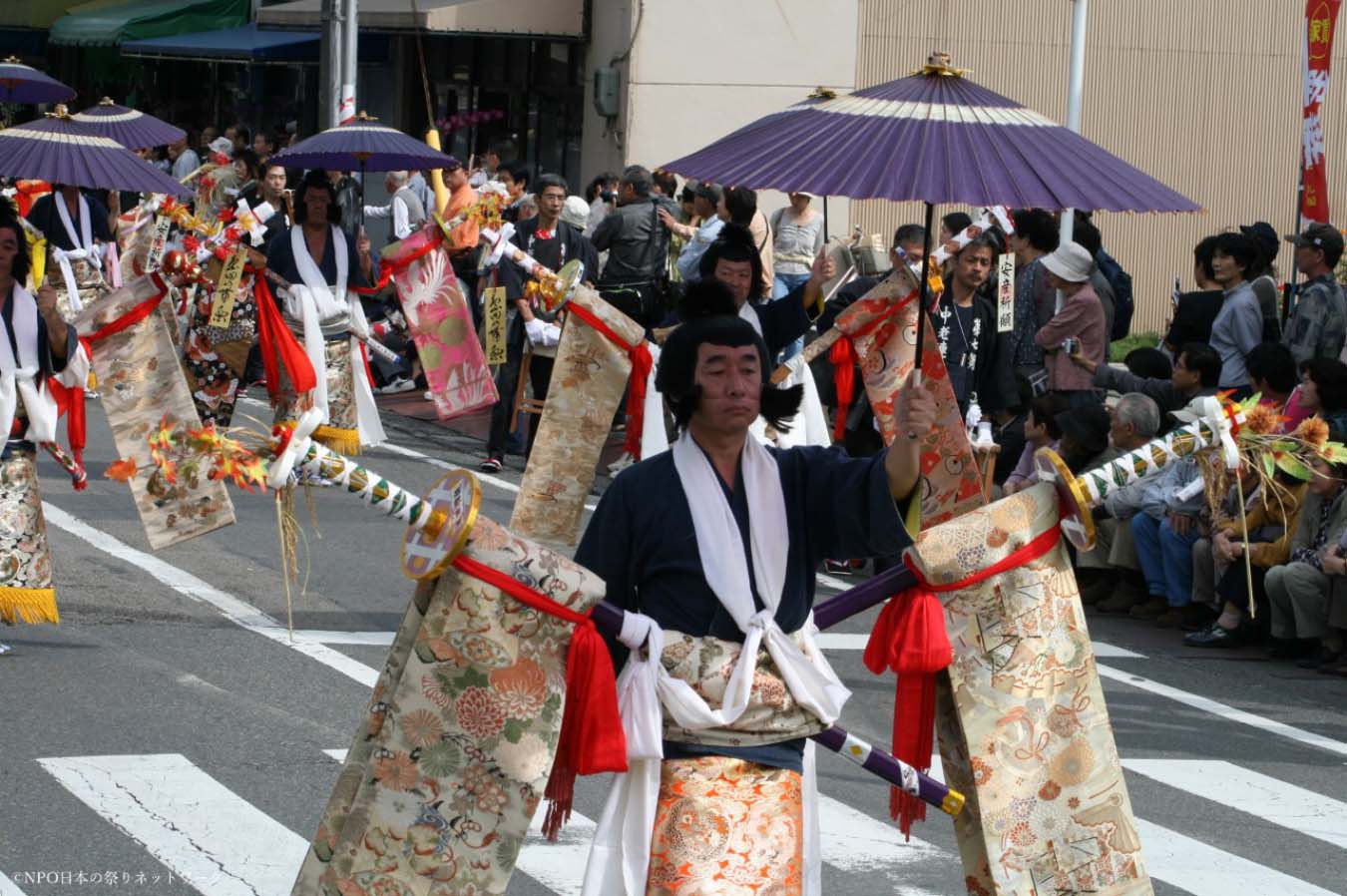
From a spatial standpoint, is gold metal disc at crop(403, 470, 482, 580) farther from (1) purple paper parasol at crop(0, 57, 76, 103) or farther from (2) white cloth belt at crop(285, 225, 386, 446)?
(1) purple paper parasol at crop(0, 57, 76, 103)

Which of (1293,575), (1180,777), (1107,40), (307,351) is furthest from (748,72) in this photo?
(1180,777)

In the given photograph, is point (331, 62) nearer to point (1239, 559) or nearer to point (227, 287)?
point (227, 287)

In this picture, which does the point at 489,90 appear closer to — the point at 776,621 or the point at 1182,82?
the point at 1182,82

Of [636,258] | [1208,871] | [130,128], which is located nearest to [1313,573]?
[1208,871]

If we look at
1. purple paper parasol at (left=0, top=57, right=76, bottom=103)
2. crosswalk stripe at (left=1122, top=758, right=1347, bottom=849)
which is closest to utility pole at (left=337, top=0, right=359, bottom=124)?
purple paper parasol at (left=0, top=57, right=76, bottom=103)

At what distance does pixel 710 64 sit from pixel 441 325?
958 cm

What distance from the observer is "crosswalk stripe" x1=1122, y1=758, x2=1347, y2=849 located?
6.94 m

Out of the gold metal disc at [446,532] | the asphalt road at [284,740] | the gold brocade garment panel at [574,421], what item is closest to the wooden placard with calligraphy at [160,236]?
the asphalt road at [284,740]

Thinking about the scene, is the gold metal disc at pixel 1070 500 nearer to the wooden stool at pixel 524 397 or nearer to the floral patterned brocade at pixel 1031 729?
the floral patterned brocade at pixel 1031 729

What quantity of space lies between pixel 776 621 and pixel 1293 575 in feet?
18.2

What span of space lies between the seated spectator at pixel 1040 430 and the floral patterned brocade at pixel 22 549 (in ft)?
16.2

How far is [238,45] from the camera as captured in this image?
79.7ft

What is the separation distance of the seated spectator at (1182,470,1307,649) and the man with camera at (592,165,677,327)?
5.53 meters

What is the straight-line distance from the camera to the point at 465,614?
13.9ft
